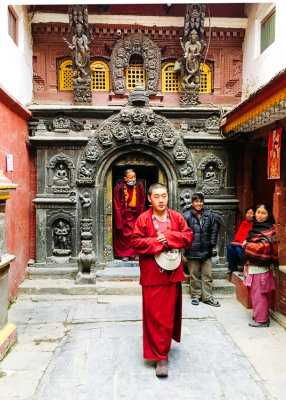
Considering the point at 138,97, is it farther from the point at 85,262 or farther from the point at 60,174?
the point at 85,262

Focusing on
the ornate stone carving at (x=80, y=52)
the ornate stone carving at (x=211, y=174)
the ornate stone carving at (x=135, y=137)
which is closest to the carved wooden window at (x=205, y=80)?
the ornate stone carving at (x=135, y=137)

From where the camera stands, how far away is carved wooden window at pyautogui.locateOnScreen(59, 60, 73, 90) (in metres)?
8.70

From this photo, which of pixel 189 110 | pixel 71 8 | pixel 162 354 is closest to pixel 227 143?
pixel 189 110

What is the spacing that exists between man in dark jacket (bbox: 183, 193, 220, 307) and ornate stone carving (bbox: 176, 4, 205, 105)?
3009mm

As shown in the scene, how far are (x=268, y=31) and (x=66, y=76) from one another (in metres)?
5.03

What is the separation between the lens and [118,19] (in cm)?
838

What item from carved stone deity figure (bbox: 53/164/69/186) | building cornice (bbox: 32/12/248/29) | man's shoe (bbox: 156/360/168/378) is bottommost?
man's shoe (bbox: 156/360/168/378)

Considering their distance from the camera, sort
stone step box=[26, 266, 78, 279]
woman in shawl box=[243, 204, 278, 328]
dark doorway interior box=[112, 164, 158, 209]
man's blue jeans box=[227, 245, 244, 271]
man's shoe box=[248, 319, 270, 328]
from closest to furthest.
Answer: woman in shawl box=[243, 204, 278, 328], man's shoe box=[248, 319, 270, 328], man's blue jeans box=[227, 245, 244, 271], stone step box=[26, 266, 78, 279], dark doorway interior box=[112, 164, 158, 209]

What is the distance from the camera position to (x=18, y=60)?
24.2 feet

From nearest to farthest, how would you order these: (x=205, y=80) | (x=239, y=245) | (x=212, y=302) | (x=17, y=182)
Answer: (x=212, y=302), (x=17, y=182), (x=239, y=245), (x=205, y=80)

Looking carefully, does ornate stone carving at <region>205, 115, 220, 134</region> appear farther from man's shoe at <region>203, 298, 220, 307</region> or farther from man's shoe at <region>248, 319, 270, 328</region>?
man's shoe at <region>248, 319, 270, 328</region>

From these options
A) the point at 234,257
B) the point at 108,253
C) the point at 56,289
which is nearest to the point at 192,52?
the point at 234,257

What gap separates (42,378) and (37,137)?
5223 mm

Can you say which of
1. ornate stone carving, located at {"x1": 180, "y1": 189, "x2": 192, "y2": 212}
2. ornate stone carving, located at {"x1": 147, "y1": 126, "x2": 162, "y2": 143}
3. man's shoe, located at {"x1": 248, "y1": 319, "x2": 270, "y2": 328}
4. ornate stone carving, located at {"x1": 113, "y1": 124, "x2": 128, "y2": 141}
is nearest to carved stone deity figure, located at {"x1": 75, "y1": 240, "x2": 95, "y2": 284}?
ornate stone carving, located at {"x1": 180, "y1": 189, "x2": 192, "y2": 212}
